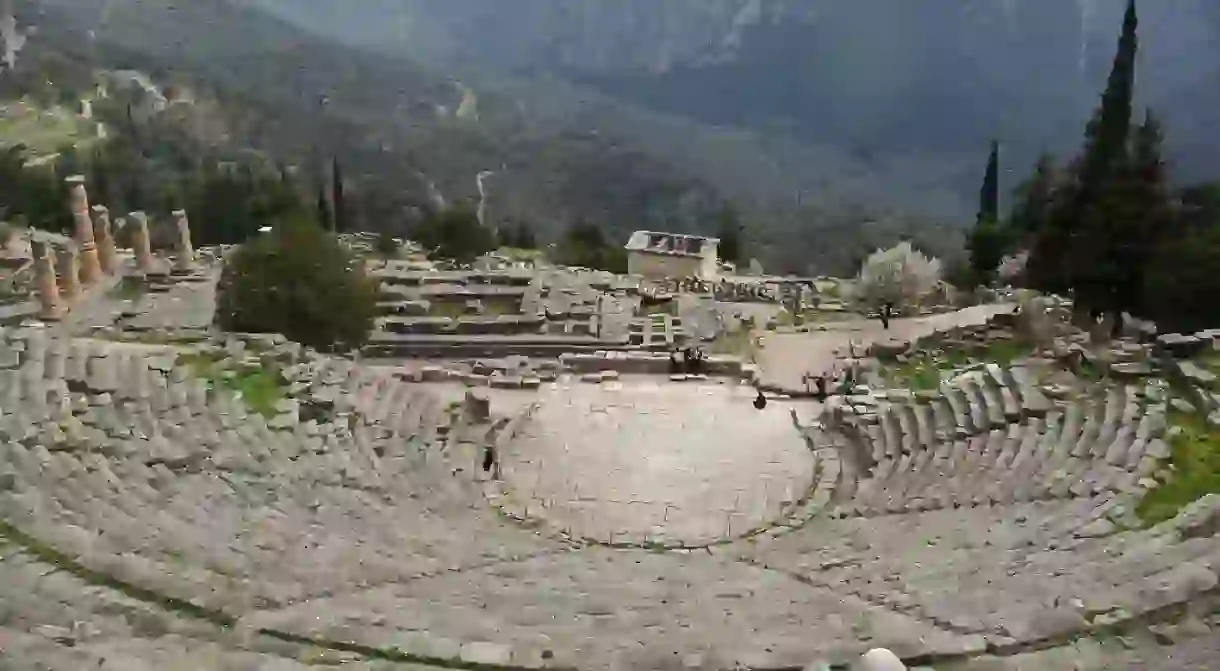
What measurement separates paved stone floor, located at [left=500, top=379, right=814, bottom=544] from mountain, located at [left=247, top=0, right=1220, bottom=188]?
91795 millimetres

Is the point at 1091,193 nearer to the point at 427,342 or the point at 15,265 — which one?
the point at 427,342

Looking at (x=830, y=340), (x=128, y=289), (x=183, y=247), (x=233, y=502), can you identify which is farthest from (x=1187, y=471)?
(x=183, y=247)

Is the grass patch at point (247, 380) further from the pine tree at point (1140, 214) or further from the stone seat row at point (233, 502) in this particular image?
the pine tree at point (1140, 214)

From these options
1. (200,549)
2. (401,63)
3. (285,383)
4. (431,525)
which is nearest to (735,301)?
(285,383)

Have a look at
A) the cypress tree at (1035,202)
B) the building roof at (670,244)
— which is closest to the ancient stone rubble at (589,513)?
the building roof at (670,244)

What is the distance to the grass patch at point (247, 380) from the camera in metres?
16.8

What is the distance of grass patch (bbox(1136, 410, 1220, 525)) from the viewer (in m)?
12.2

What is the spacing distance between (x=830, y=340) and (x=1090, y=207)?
7697 mm

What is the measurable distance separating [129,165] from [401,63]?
321ft

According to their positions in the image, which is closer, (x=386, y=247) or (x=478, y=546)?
(x=478, y=546)

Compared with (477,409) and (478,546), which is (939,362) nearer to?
(477,409)

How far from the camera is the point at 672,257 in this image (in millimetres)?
43375

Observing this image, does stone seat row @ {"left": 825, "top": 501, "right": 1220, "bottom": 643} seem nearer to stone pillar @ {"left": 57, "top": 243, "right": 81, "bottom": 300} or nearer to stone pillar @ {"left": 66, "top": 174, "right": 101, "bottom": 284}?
stone pillar @ {"left": 57, "top": 243, "right": 81, "bottom": 300}

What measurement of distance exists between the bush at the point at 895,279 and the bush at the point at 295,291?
16.7 metres
